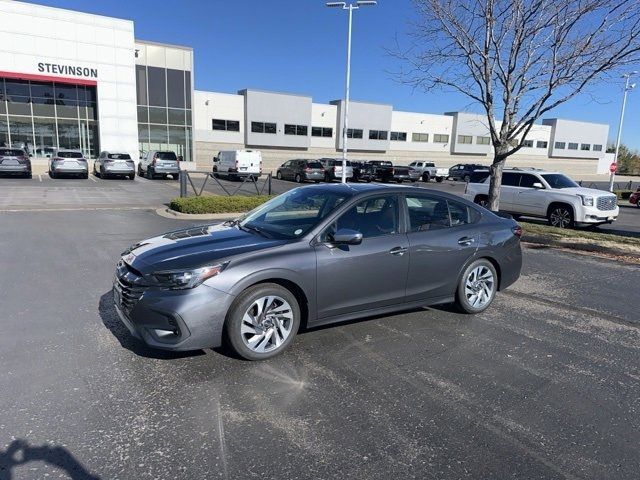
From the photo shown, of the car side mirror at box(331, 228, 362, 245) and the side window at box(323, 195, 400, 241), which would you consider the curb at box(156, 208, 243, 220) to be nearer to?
the side window at box(323, 195, 400, 241)

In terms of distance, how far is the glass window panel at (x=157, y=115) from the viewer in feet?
117

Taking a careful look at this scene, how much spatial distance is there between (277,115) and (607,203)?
3601 cm

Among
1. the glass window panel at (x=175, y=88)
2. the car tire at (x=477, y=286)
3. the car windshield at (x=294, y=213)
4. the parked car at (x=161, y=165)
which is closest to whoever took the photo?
the car windshield at (x=294, y=213)

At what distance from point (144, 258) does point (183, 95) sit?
119 ft

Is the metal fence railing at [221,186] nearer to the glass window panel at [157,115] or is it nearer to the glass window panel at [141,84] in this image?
the glass window panel at [157,115]

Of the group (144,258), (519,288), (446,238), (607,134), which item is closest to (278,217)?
(144,258)

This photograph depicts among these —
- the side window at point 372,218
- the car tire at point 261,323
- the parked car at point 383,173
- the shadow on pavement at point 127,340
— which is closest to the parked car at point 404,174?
the parked car at point 383,173

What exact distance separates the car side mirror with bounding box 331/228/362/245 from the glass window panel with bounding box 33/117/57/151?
3479 centimetres

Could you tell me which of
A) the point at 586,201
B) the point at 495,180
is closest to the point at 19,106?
the point at 495,180

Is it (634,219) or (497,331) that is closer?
(497,331)

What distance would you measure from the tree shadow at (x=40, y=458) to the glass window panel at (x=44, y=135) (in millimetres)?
35140

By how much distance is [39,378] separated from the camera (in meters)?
3.63

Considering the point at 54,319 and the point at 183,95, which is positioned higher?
the point at 183,95

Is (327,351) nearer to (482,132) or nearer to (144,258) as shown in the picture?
(144,258)
